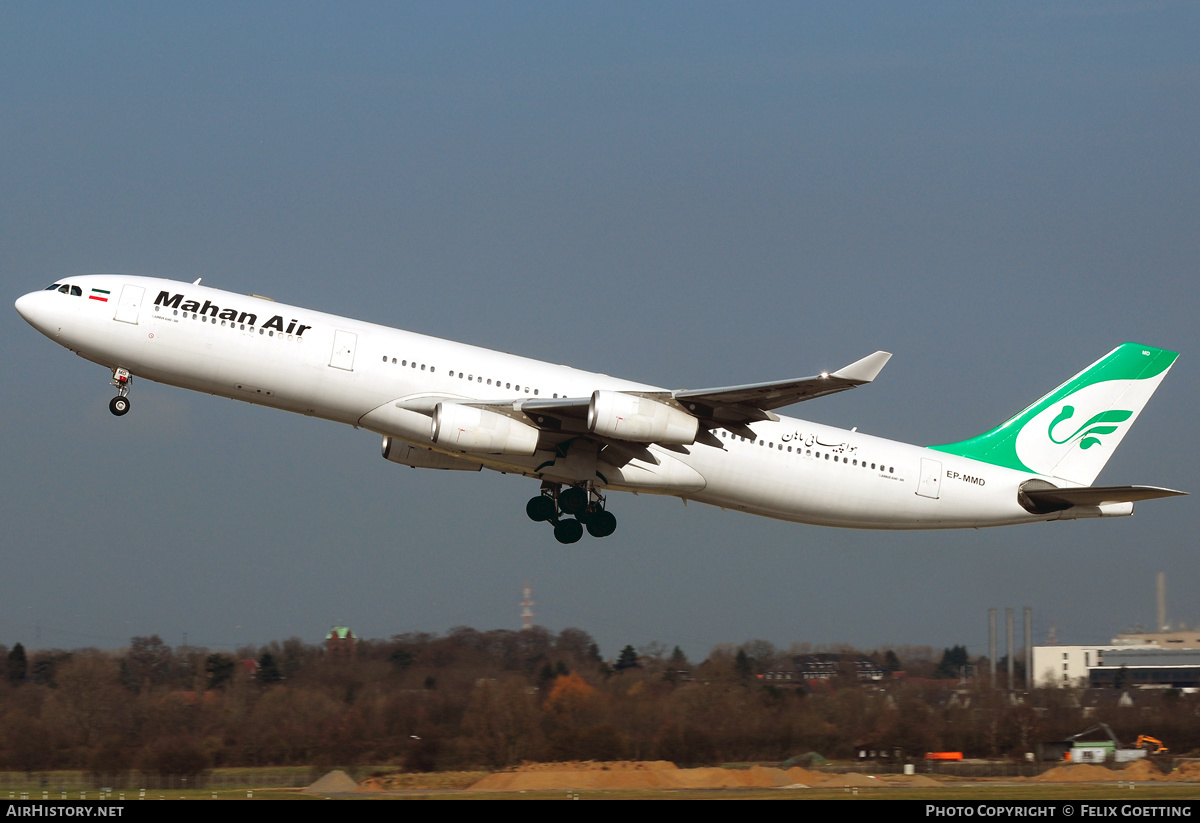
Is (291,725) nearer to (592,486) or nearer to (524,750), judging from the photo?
(524,750)

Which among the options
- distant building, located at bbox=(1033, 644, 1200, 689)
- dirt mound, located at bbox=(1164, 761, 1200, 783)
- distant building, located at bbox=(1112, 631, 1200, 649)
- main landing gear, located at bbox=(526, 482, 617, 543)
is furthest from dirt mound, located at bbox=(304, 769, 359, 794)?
distant building, located at bbox=(1112, 631, 1200, 649)

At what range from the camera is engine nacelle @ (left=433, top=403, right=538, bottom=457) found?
1169 inches

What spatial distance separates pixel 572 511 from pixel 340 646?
1195 centimetres

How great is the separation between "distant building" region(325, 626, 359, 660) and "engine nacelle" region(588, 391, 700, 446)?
1444 cm

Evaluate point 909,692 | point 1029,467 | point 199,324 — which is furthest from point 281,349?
point 909,692

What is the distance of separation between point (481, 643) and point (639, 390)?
15196 mm

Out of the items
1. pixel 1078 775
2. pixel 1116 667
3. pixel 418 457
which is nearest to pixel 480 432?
pixel 418 457

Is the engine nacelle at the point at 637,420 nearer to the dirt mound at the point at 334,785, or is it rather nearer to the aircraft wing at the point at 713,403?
the aircraft wing at the point at 713,403

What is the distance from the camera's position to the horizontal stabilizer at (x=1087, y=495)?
31656mm

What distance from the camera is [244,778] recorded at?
117 feet

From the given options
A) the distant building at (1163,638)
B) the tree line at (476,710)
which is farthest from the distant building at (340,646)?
the distant building at (1163,638)

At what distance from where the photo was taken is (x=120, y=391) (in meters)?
31.1

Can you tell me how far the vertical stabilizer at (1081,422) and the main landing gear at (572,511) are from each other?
30.9 ft
